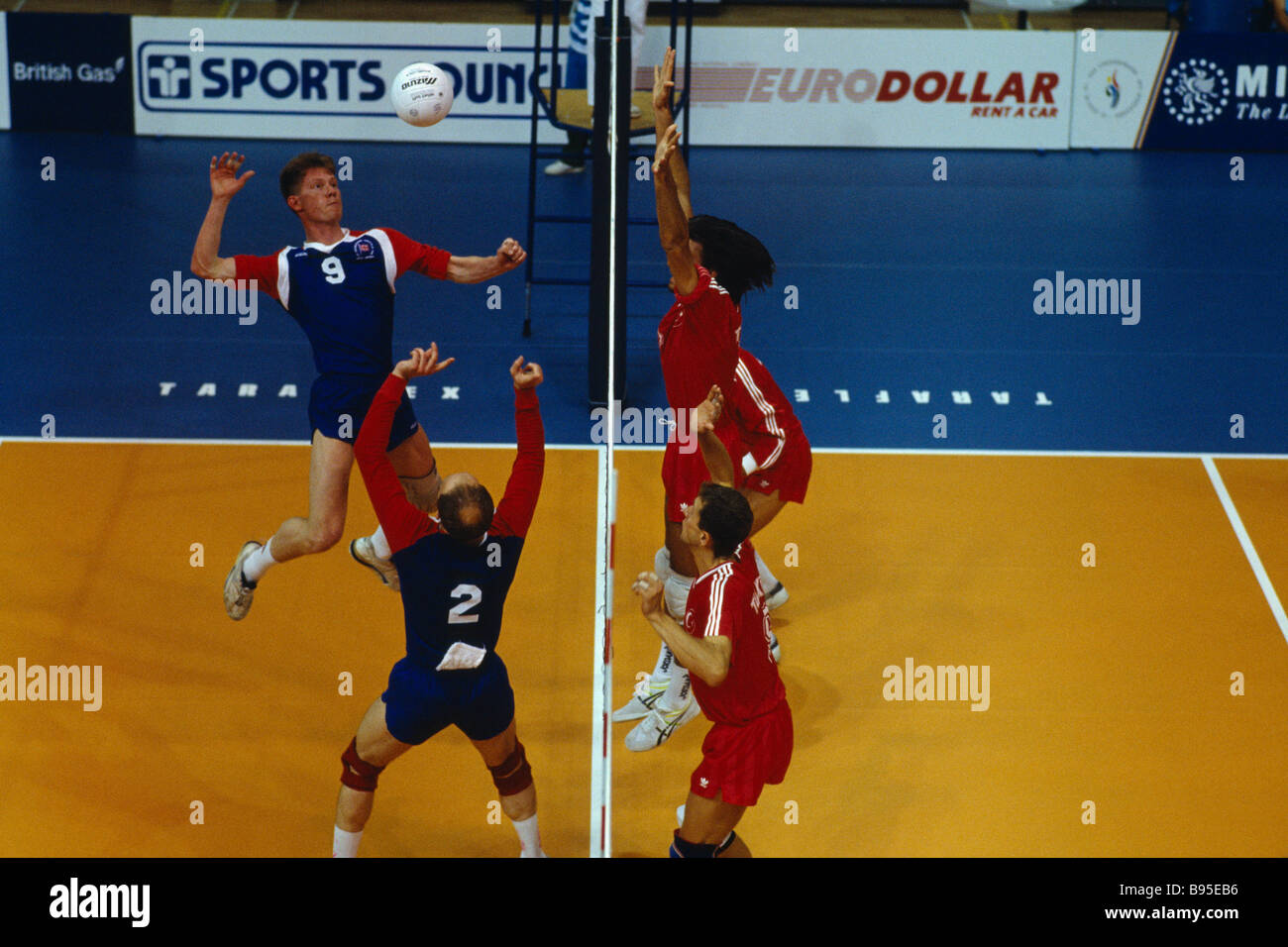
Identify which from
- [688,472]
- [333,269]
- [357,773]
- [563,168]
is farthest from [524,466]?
[563,168]

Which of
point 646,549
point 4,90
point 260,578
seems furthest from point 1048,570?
point 4,90

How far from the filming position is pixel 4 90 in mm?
15484

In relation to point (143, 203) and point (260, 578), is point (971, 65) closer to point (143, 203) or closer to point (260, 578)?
point (143, 203)

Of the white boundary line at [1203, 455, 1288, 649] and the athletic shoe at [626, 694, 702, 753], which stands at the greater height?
the white boundary line at [1203, 455, 1288, 649]

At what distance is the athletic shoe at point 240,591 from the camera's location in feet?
26.7

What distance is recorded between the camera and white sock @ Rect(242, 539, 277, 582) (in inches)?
316

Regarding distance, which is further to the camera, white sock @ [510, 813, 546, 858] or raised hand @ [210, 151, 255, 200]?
raised hand @ [210, 151, 255, 200]

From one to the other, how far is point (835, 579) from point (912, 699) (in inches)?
47.2

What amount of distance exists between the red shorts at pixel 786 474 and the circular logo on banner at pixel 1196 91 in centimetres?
985

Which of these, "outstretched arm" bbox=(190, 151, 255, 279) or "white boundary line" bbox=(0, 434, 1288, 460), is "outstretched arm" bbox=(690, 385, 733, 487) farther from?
"white boundary line" bbox=(0, 434, 1288, 460)

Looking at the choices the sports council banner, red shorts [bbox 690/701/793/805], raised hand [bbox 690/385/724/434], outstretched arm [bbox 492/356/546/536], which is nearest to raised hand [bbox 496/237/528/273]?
outstretched arm [bbox 492/356/546/536]

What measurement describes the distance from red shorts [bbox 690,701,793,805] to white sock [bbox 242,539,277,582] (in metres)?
2.91

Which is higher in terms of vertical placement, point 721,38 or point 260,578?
point 721,38

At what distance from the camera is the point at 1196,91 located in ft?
51.8
